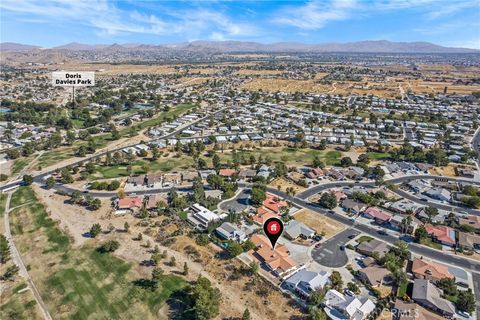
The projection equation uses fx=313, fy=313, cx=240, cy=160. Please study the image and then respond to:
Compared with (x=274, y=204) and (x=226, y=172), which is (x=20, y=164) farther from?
(x=274, y=204)

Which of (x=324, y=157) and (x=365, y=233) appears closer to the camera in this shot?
(x=365, y=233)

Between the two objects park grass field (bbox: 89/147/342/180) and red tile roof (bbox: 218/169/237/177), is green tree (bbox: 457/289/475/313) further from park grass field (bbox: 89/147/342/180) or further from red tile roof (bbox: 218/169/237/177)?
park grass field (bbox: 89/147/342/180)

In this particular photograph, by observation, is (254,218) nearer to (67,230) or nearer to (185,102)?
(67,230)

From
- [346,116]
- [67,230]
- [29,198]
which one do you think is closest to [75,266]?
[67,230]

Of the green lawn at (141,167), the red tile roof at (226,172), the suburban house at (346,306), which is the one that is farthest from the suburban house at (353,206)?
the green lawn at (141,167)

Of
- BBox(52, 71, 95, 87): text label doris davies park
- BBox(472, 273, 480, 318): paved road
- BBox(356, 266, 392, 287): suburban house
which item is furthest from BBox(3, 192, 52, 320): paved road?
BBox(472, 273, 480, 318): paved road

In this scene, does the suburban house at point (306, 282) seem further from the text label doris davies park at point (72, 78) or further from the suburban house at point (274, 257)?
the text label doris davies park at point (72, 78)
